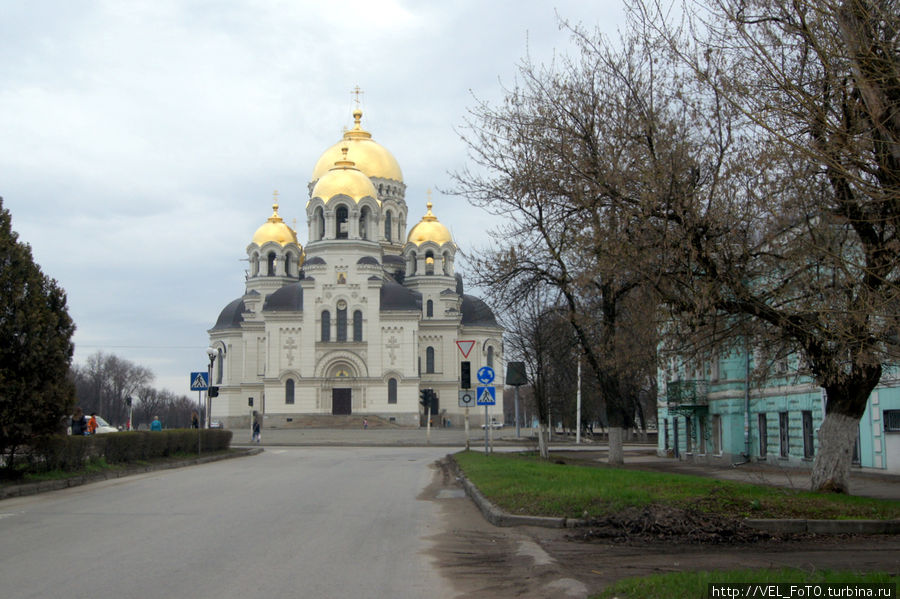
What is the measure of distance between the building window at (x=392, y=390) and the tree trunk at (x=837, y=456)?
5858 cm

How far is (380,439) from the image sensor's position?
5494 centimetres

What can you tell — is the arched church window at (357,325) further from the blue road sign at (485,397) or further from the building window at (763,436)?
the building window at (763,436)

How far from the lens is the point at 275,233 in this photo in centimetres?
8138

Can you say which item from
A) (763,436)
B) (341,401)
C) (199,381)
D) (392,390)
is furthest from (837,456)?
(341,401)

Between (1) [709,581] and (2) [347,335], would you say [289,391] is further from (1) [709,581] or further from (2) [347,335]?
(1) [709,581]

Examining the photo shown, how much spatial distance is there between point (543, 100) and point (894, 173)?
29.3 ft

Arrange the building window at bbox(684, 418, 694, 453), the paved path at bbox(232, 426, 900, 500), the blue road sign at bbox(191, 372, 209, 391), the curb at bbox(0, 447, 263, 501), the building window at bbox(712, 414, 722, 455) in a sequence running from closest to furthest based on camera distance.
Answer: the curb at bbox(0, 447, 263, 501), the paved path at bbox(232, 426, 900, 500), the blue road sign at bbox(191, 372, 209, 391), the building window at bbox(712, 414, 722, 455), the building window at bbox(684, 418, 694, 453)

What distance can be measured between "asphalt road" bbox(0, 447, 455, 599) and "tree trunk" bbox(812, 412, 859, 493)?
5.92 metres

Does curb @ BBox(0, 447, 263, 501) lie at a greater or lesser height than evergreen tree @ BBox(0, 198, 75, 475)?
lesser

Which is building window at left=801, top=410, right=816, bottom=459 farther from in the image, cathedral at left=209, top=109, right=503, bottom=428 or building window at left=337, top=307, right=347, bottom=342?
building window at left=337, top=307, right=347, bottom=342

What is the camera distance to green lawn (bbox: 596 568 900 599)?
6934 mm

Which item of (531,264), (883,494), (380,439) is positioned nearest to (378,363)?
(380,439)

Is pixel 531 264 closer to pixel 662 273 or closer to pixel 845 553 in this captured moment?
pixel 662 273

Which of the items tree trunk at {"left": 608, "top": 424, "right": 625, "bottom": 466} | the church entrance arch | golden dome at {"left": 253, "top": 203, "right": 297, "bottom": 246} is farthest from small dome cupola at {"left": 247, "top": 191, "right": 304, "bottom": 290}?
tree trunk at {"left": 608, "top": 424, "right": 625, "bottom": 466}
